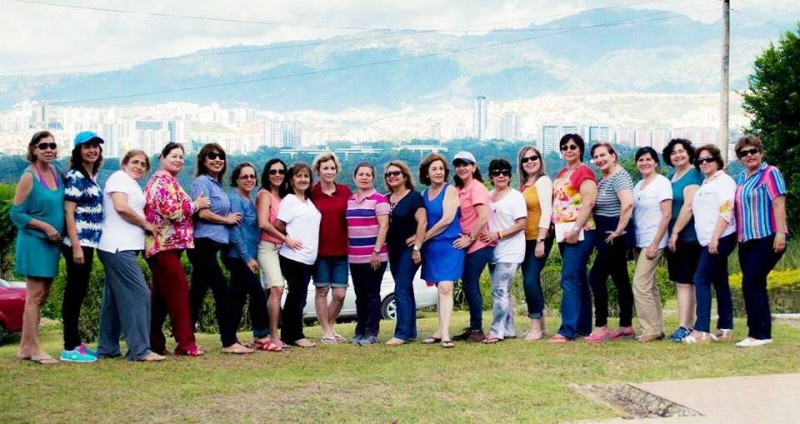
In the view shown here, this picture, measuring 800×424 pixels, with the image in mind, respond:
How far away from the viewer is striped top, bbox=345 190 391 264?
10.3 metres

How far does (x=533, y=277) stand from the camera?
1063 cm

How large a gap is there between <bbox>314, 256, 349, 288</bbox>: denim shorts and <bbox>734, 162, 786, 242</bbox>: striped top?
372 cm

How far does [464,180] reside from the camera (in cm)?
1052

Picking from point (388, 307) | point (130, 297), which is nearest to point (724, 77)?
point (388, 307)

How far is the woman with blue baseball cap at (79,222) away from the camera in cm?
899

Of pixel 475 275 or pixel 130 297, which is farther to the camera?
pixel 475 275

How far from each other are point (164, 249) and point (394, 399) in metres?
2.79

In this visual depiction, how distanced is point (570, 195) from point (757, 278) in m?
1.86

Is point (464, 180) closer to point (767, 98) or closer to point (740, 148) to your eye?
point (740, 148)

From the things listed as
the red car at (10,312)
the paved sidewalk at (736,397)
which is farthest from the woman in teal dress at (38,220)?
the red car at (10,312)

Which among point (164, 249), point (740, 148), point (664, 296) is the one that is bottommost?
point (664, 296)

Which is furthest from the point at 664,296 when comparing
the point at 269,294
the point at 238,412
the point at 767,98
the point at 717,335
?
the point at 767,98

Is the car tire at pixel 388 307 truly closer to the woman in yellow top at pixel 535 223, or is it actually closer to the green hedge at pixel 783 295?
the green hedge at pixel 783 295

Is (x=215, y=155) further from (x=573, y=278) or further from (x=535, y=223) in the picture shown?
(x=573, y=278)
